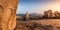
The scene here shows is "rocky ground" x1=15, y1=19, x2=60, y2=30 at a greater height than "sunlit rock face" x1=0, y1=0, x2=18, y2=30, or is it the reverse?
"sunlit rock face" x1=0, y1=0, x2=18, y2=30

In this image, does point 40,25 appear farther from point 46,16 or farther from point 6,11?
point 6,11

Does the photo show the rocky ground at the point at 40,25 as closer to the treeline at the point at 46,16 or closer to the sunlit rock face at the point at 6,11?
the treeline at the point at 46,16

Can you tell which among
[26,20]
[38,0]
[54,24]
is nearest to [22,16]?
[26,20]

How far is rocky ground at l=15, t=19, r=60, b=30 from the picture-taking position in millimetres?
2348

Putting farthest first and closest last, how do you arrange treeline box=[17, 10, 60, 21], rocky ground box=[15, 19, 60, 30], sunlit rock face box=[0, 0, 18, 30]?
treeline box=[17, 10, 60, 21]
rocky ground box=[15, 19, 60, 30]
sunlit rock face box=[0, 0, 18, 30]

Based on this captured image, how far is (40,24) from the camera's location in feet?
7.98

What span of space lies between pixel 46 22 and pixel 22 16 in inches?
18.7

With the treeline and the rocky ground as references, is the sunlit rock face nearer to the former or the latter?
the rocky ground

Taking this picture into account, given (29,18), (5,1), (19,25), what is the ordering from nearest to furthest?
(5,1), (19,25), (29,18)

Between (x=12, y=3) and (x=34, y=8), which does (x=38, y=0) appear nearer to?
(x=34, y=8)

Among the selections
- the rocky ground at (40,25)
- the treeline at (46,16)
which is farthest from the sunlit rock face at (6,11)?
A: the treeline at (46,16)

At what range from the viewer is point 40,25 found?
241 cm

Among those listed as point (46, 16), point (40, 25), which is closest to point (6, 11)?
point (40, 25)

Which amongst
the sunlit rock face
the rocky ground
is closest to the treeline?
the rocky ground
